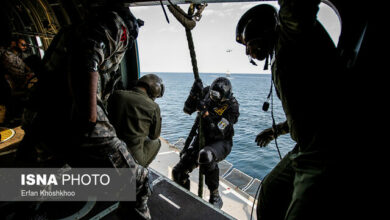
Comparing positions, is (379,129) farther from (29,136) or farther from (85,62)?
(29,136)

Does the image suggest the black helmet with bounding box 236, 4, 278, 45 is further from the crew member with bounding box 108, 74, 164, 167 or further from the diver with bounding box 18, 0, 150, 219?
the crew member with bounding box 108, 74, 164, 167

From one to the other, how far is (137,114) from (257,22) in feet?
5.67

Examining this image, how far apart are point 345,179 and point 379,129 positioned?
316 millimetres

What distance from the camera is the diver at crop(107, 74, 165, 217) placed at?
2.27 m

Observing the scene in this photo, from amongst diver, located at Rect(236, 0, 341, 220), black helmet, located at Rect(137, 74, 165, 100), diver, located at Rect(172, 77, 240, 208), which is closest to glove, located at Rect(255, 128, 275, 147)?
diver, located at Rect(236, 0, 341, 220)

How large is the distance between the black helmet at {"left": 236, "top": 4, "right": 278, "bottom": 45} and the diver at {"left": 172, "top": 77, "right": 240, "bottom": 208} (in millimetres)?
1880

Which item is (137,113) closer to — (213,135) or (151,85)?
(151,85)

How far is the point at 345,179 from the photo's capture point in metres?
0.96

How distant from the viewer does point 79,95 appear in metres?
1.48

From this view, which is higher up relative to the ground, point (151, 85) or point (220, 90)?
point (151, 85)

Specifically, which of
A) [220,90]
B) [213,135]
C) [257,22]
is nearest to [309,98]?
[257,22]

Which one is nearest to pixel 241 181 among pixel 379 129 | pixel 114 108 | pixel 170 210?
pixel 170 210

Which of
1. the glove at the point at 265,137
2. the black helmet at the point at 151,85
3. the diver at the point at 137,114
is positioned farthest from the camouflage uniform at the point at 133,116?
the glove at the point at 265,137

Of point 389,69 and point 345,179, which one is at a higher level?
point 389,69
